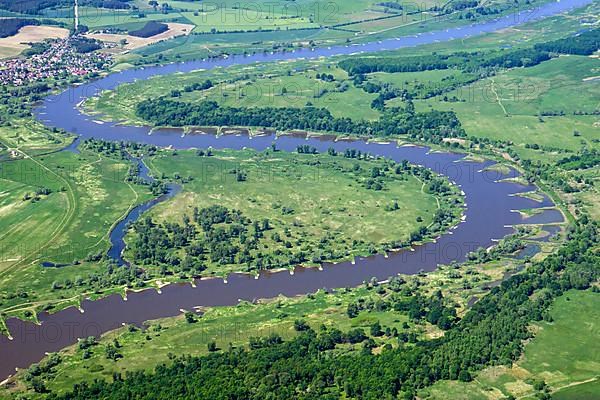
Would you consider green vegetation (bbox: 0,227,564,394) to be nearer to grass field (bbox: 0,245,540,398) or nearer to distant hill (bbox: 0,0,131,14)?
grass field (bbox: 0,245,540,398)

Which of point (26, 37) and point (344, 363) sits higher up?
point (26, 37)

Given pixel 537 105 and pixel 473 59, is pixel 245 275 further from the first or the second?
pixel 473 59

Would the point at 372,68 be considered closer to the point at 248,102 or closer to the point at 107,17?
the point at 248,102

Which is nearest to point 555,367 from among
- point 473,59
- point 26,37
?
point 473,59

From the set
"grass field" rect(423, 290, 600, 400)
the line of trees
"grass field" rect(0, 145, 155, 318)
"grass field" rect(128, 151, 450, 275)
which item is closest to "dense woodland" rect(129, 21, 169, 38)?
the line of trees

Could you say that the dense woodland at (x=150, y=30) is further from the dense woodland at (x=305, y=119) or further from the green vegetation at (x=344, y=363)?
the green vegetation at (x=344, y=363)

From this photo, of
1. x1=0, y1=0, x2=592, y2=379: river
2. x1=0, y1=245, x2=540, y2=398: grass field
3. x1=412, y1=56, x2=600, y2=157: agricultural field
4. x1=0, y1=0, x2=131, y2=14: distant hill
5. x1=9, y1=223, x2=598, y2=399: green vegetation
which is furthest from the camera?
x1=0, y1=0, x2=131, y2=14: distant hill

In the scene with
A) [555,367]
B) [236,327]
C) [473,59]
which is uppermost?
[473,59]

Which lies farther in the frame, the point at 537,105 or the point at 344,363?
the point at 537,105
